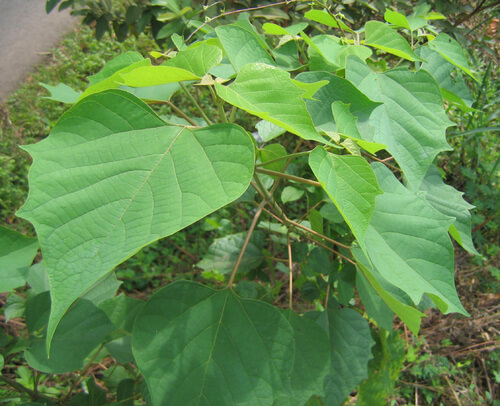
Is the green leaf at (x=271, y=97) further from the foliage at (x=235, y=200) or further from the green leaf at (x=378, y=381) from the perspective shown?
the green leaf at (x=378, y=381)

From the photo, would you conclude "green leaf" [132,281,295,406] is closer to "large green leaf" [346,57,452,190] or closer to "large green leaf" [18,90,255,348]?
"large green leaf" [18,90,255,348]

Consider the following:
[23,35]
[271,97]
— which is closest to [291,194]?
[271,97]

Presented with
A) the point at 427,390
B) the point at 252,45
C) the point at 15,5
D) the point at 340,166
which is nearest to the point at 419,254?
the point at 340,166

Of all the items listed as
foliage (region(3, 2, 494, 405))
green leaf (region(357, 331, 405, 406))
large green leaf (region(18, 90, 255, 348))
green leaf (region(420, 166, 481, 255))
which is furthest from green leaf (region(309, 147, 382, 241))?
green leaf (region(357, 331, 405, 406))

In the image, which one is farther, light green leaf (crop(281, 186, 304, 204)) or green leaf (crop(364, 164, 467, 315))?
light green leaf (crop(281, 186, 304, 204))

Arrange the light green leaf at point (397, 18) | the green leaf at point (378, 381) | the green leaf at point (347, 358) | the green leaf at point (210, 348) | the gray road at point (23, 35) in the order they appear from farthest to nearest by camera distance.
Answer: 1. the gray road at point (23, 35)
2. the green leaf at point (378, 381)
3. the green leaf at point (347, 358)
4. the light green leaf at point (397, 18)
5. the green leaf at point (210, 348)

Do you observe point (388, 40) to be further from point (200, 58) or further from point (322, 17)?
point (200, 58)

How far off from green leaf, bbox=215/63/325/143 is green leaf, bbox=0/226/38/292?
0.58 metres

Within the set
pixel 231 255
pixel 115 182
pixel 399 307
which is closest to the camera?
pixel 115 182

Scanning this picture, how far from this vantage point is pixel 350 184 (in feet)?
1.91

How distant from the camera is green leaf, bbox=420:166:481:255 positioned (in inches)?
33.9

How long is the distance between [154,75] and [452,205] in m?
0.76

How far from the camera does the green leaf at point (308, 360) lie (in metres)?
0.86

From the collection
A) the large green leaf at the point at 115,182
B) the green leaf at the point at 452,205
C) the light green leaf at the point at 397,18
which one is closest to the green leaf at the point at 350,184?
the large green leaf at the point at 115,182
